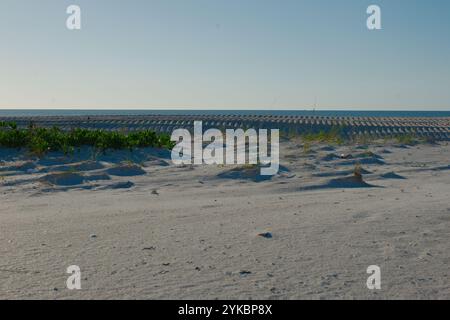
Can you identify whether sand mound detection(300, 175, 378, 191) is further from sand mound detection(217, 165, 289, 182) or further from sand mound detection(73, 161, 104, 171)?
sand mound detection(73, 161, 104, 171)

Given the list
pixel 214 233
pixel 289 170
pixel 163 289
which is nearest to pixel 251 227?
pixel 214 233

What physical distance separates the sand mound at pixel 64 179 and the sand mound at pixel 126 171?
0.59 m

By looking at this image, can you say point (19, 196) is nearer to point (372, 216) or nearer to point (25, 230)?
point (25, 230)

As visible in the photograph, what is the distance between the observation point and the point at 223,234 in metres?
3.92

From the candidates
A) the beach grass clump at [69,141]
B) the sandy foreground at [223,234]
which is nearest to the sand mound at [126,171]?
the sandy foreground at [223,234]

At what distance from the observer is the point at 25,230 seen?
3996 millimetres

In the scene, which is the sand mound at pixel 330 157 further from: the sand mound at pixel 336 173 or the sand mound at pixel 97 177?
the sand mound at pixel 97 177

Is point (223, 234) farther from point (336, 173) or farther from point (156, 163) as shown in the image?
point (156, 163)

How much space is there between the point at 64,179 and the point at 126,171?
3.33 feet

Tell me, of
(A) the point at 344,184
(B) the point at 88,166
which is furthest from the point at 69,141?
(A) the point at 344,184

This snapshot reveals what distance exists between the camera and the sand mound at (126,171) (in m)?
7.21

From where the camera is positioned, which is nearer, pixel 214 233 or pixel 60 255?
pixel 60 255
